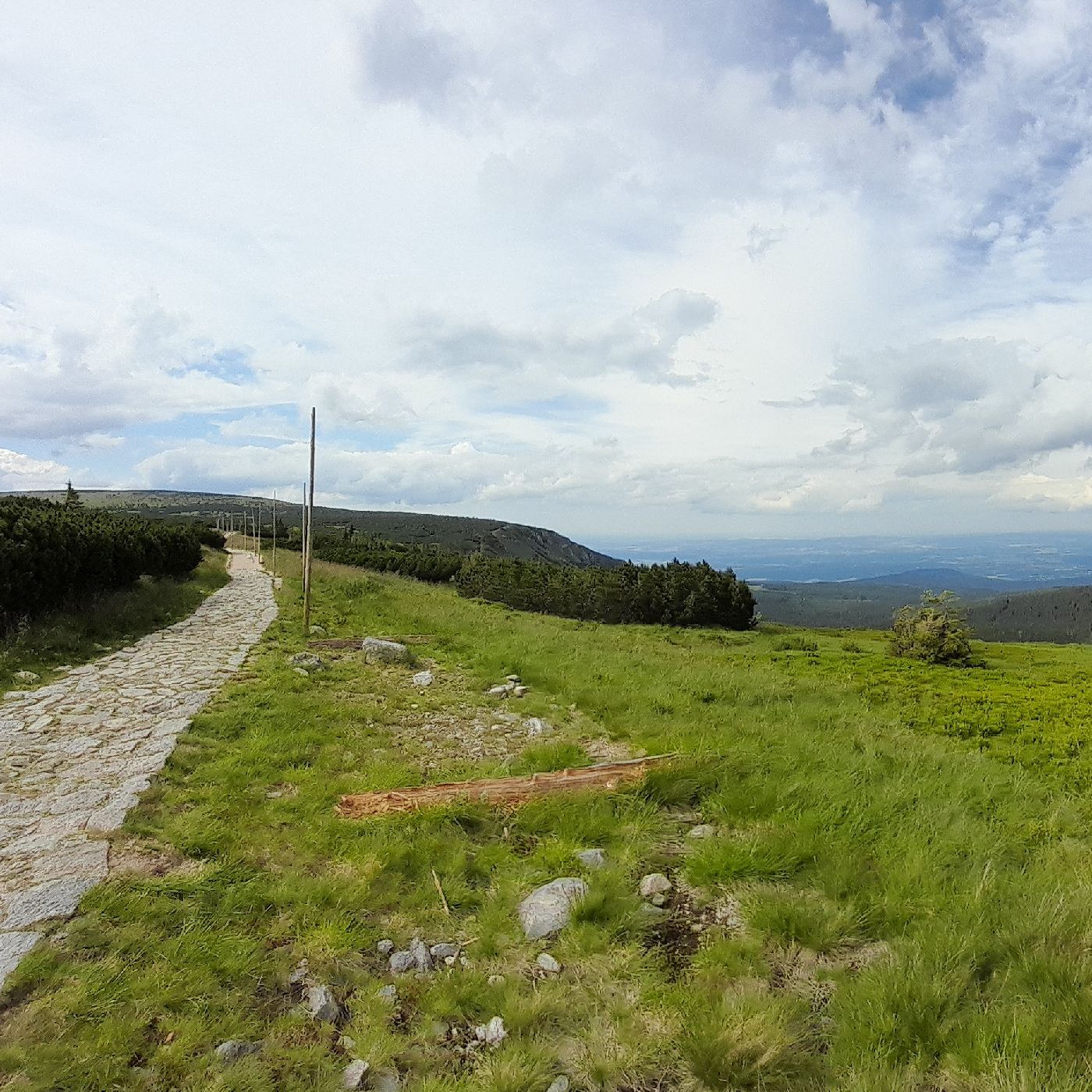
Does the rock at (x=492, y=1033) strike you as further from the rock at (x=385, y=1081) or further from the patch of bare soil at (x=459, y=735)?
the patch of bare soil at (x=459, y=735)

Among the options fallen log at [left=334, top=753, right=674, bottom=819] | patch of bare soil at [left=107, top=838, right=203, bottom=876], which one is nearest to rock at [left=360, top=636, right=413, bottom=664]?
fallen log at [left=334, top=753, right=674, bottom=819]

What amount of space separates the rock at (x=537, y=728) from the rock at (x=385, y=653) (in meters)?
4.67

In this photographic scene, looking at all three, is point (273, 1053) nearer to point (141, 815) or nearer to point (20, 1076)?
point (20, 1076)

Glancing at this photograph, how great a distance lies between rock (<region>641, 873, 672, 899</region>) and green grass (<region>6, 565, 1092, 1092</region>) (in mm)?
163

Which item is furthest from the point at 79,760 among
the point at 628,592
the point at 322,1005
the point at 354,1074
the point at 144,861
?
the point at 628,592

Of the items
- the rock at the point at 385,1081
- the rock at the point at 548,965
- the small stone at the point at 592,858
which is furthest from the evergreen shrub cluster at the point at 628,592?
the rock at the point at 385,1081

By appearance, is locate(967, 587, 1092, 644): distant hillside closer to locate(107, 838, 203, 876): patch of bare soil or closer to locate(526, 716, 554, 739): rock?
locate(526, 716, 554, 739): rock

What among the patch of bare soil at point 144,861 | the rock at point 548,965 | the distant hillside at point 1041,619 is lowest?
the distant hillside at point 1041,619

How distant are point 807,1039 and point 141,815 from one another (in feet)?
18.0

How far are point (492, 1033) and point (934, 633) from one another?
135ft

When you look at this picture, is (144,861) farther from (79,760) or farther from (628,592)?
(628,592)

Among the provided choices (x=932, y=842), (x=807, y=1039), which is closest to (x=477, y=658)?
(x=932, y=842)

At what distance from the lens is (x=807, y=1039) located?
343 centimetres

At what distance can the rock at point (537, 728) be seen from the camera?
894 cm
